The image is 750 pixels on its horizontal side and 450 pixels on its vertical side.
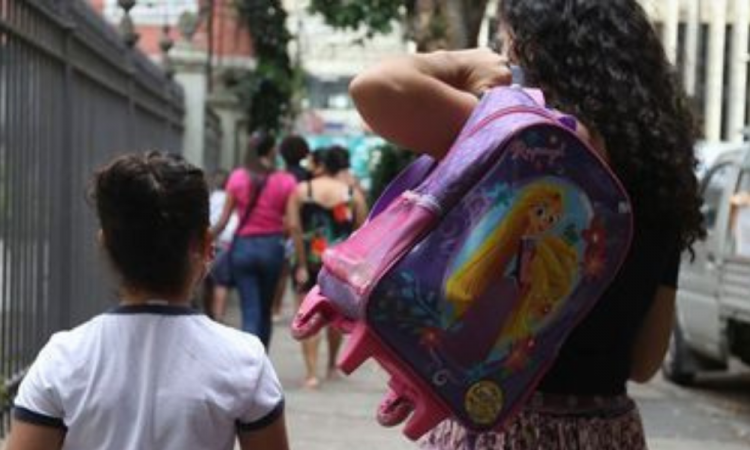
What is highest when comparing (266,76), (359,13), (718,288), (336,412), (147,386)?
(359,13)

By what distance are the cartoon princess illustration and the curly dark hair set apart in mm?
336

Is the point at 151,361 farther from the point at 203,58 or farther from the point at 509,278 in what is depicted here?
the point at 203,58

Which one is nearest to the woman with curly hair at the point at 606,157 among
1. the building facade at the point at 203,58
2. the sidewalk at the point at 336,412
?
the sidewalk at the point at 336,412

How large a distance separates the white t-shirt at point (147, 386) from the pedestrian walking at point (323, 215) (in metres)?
6.86

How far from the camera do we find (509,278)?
2.29m

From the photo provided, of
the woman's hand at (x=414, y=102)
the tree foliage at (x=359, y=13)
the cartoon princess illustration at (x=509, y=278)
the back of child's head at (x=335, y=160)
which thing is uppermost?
the tree foliage at (x=359, y=13)

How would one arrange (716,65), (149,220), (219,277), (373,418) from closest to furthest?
(149,220), (373,418), (219,277), (716,65)

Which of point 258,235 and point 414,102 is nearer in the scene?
point 414,102

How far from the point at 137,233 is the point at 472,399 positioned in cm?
78

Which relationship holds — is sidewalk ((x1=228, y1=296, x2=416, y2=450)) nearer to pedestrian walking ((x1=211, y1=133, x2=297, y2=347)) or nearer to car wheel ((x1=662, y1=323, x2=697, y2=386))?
pedestrian walking ((x1=211, y1=133, x2=297, y2=347))

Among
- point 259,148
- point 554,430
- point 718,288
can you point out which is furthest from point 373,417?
point 554,430

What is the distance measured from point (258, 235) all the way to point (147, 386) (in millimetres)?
6622

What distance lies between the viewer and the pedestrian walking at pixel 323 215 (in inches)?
377

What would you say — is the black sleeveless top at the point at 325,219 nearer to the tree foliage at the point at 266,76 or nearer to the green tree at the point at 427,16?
the green tree at the point at 427,16
